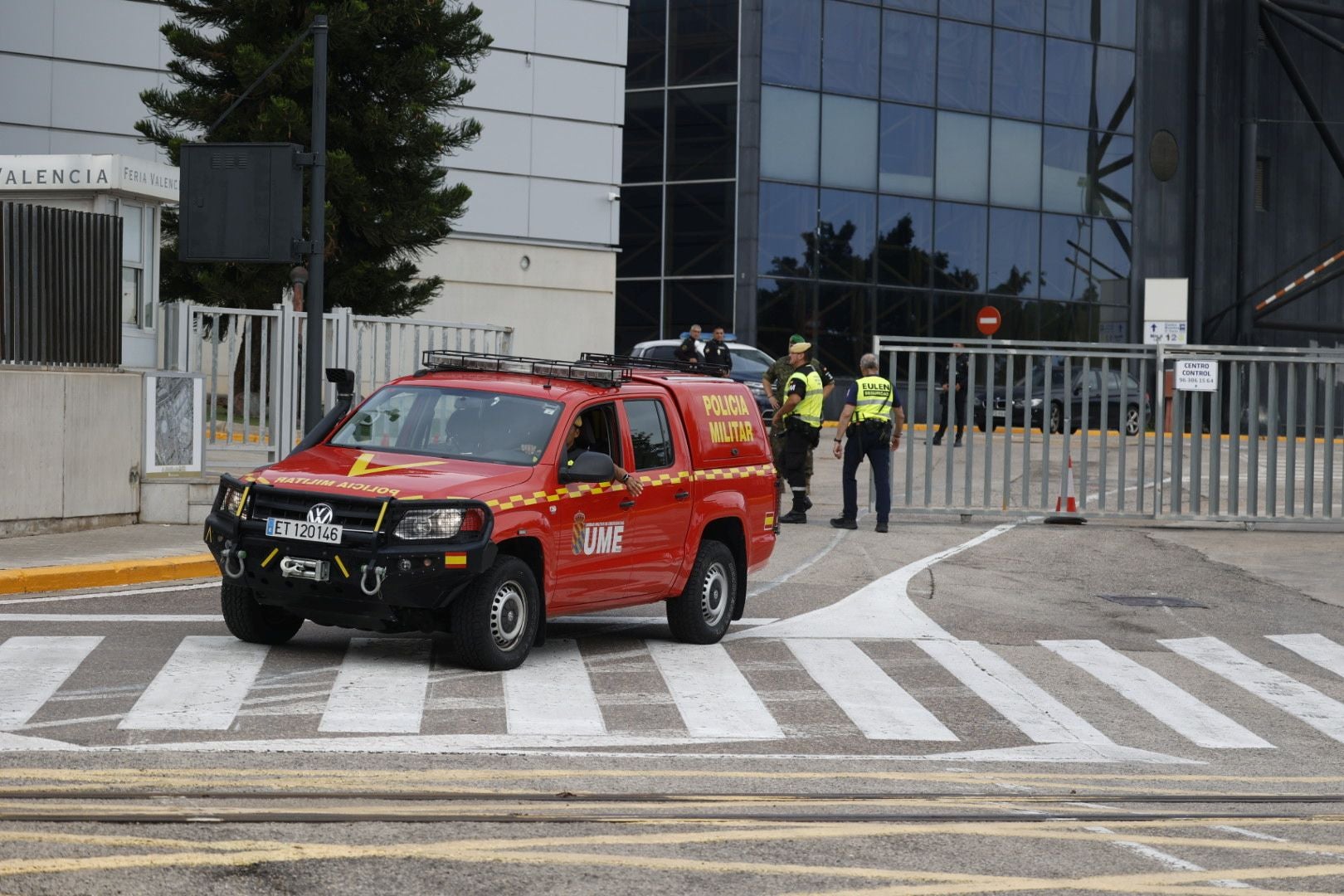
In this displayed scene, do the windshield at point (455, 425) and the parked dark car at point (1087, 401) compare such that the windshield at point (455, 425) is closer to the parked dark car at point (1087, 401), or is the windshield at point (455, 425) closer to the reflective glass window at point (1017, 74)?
the parked dark car at point (1087, 401)

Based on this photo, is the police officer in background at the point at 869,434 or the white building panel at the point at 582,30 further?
the white building panel at the point at 582,30

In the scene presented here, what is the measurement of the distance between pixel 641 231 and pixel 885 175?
548 cm

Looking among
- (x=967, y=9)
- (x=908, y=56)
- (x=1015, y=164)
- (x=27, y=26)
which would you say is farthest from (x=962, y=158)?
(x=27, y=26)

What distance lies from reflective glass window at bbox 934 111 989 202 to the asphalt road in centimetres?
2763

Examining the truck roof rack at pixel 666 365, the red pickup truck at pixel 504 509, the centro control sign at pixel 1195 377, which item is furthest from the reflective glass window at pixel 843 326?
the red pickup truck at pixel 504 509

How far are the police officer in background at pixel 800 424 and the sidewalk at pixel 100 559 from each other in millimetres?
6842

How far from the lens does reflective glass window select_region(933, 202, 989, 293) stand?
42188mm

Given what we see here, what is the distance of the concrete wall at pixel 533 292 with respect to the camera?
34.6 m

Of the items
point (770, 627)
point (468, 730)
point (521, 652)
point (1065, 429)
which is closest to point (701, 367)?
point (770, 627)

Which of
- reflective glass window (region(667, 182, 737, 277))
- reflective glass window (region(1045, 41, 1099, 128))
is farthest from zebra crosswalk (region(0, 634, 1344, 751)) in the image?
reflective glass window (region(1045, 41, 1099, 128))

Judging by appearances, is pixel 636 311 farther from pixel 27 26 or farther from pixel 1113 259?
pixel 27 26

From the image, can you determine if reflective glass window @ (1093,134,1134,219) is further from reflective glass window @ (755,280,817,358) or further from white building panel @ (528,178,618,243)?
white building panel @ (528,178,618,243)

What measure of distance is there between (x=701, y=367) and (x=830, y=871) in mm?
7490

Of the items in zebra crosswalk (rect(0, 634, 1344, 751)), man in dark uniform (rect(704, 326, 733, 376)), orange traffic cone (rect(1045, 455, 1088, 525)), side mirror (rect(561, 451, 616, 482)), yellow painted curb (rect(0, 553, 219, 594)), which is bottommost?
zebra crosswalk (rect(0, 634, 1344, 751))
